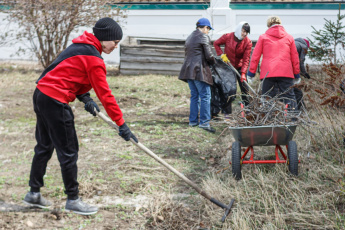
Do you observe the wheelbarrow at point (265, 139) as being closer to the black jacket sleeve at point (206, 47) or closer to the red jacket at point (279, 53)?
the red jacket at point (279, 53)

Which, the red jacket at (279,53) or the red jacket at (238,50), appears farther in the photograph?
the red jacket at (238,50)

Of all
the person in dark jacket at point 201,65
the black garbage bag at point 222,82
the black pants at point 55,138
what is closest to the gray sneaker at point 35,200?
the black pants at point 55,138

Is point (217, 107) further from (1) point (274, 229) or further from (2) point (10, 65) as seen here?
(2) point (10, 65)

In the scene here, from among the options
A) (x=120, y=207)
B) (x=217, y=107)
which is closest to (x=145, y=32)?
(x=217, y=107)

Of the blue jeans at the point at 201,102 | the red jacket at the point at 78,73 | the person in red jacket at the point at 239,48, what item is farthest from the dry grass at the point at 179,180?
the person in red jacket at the point at 239,48

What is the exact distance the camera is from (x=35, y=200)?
3793 mm

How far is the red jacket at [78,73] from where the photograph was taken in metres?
3.44

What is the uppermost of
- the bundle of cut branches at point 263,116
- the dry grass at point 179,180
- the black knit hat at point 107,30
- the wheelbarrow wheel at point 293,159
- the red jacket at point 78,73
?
the black knit hat at point 107,30

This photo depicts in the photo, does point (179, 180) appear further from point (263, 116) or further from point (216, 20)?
point (216, 20)

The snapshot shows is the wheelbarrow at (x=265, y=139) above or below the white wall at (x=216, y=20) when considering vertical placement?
below

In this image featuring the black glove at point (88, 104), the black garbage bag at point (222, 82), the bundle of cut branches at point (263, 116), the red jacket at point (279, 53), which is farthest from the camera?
the black garbage bag at point (222, 82)

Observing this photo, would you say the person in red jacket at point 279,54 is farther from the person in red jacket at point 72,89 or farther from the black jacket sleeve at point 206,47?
the person in red jacket at point 72,89

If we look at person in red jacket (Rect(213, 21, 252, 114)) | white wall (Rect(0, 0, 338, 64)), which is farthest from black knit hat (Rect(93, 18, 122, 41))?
white wall (Rect(0, 0, 338, 64))

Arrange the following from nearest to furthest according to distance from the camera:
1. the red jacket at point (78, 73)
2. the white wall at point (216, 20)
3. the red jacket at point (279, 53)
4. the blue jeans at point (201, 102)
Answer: the red jacket at point (78, 73) → the red jacket at point (279, 53) → the blue jeans at point (201, 102) → the white wall at point (216, 20)
